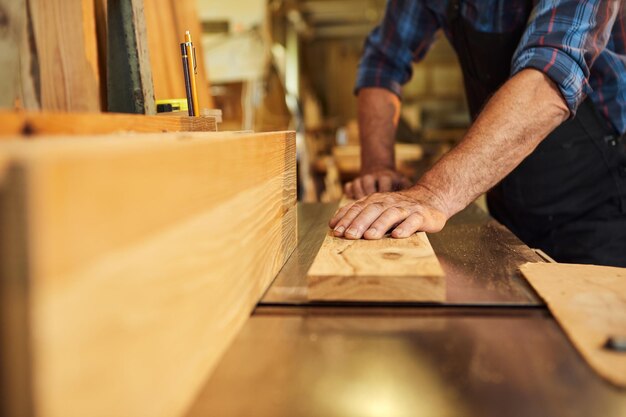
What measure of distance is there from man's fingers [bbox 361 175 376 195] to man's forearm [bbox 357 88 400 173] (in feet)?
0.69

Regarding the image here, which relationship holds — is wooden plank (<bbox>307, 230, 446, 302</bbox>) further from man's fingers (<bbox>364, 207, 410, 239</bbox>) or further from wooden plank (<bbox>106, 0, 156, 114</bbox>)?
wooden plank (<bbox>106, 0, 156, 114</bbox>)

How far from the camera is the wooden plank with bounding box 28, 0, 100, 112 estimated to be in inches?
39.2

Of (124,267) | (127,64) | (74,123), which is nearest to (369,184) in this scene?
(127,64)

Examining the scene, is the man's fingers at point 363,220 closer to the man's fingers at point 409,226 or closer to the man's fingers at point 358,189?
the man's fingers at point 409,226

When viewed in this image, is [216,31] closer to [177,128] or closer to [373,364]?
[177,128]

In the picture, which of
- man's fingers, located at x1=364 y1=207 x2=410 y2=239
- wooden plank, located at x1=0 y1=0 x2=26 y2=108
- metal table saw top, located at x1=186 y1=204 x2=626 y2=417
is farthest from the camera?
man's fingers, located at x1=364 y1=207 x2=410 y2=239

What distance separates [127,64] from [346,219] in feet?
1.81

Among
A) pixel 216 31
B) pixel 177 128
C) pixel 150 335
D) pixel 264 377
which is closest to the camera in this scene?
pixel 150 335

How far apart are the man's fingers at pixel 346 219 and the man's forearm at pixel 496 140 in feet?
0.76

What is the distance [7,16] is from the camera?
2.87 feet

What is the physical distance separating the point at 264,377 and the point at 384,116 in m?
1.79

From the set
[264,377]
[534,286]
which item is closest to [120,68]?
[264,377]

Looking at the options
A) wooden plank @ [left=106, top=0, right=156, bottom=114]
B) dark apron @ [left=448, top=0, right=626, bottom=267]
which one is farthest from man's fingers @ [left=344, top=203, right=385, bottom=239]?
dark apron @ [left=448, top=0, right=626, bottom=267]

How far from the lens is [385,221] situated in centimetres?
117
